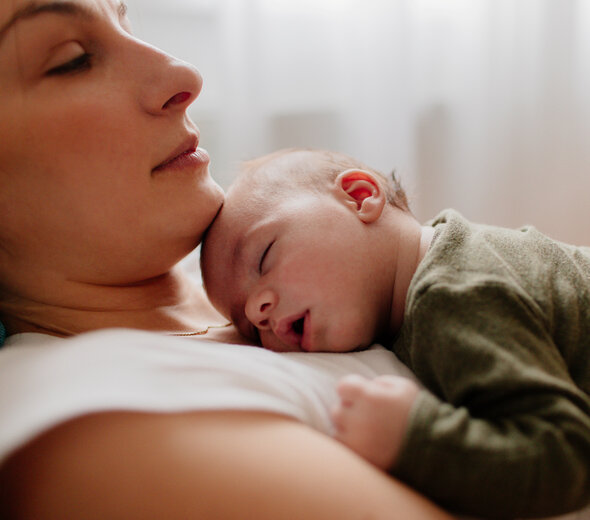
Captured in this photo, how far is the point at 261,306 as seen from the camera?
3.10 ft

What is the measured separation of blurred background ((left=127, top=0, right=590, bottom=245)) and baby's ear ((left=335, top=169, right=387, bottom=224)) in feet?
2.70

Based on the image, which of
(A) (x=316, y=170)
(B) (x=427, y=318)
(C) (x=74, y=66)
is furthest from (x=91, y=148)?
(B) (x=427, y=318)

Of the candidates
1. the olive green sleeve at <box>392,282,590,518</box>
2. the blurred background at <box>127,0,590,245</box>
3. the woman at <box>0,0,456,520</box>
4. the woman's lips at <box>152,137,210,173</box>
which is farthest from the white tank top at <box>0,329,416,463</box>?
the blurred background at <box>127,0,590,245</box>

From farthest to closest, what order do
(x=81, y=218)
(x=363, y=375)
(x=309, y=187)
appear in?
(x=309, y=187) → (x=81, y=218) → (x=363, y=375)

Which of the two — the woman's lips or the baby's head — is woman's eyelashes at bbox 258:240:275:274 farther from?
the woman's lips

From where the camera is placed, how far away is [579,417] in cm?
67

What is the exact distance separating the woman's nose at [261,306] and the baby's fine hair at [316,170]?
22cm

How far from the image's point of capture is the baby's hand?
662mm

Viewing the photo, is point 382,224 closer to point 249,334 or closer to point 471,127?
point 249,334

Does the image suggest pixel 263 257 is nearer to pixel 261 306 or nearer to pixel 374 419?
pixel 261 306

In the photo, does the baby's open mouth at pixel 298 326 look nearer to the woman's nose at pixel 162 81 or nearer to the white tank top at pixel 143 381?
the white tank top at pixel 143 381

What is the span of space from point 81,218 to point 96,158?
97mm

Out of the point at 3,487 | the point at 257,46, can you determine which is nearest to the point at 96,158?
the point at 3,487

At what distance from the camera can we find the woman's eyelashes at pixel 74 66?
0.86 meters
